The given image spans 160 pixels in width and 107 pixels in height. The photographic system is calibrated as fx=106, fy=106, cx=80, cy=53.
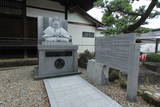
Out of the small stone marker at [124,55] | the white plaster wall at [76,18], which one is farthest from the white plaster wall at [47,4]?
the small stone marker at [124,55]

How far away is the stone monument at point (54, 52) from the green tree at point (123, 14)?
209 centimetres

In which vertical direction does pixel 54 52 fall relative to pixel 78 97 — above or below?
above

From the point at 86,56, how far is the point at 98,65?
252cm

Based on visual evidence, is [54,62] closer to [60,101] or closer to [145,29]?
[60,101]

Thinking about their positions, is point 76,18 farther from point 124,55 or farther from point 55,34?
point 124,55

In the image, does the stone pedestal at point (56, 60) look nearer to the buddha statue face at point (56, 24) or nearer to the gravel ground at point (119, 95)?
the buddha statue face at point (56, 24)

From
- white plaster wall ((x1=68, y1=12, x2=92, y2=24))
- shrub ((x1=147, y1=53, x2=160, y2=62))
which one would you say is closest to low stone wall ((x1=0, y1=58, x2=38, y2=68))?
white plaster wall ((x1=68, y1=12, x2=92, y2=24))

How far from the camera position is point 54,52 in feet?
15.0

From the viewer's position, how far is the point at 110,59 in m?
3.49

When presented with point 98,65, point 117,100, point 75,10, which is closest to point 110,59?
point 98,65

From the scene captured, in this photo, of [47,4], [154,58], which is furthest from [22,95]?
[154,58]

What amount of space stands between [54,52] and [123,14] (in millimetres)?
3578

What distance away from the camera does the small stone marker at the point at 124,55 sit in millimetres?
2586

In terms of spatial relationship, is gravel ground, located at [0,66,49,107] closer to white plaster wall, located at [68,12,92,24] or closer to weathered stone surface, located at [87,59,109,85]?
weathered stone surface, located at [87,59,109,85]
